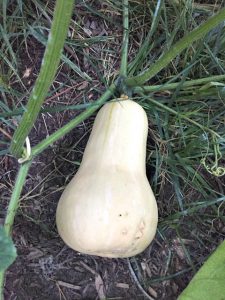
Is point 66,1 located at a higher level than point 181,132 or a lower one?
higher

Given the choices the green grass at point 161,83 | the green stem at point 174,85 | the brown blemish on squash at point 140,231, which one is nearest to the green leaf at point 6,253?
the brown blemish on squash at point 140,231

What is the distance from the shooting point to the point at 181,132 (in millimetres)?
1729

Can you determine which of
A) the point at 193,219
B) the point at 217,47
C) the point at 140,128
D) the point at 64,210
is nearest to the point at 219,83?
the point at 217,47

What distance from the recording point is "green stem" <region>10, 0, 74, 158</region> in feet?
3.66

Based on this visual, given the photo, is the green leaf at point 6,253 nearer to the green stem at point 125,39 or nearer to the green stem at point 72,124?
the green stem at point 72,124

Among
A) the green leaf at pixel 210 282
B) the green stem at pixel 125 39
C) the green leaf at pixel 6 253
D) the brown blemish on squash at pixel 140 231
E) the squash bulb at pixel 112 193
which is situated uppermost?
the green stem at pixel 125 39

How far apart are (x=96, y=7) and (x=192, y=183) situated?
59 cm

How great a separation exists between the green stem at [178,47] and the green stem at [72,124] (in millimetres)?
69

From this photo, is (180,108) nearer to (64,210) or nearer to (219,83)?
(219,83)

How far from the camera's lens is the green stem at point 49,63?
1115 mm

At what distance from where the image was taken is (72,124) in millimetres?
1598

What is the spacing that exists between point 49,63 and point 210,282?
0.66 m

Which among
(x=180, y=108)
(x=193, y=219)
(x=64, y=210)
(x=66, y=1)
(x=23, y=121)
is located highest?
(x=66, y=1)

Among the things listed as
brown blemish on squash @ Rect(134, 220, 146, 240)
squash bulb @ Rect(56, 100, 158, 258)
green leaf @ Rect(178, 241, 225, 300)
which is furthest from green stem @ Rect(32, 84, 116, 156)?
green leaf @ Rect(178, 241, 225, 300)
